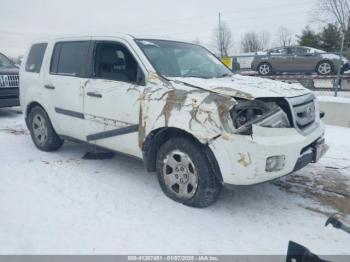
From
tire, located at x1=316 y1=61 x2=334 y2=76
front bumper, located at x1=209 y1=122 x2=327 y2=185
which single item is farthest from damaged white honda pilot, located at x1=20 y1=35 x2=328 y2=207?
tire, located at x1=316 y1=61 x2=334 y2=76

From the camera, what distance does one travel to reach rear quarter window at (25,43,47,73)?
209 inches

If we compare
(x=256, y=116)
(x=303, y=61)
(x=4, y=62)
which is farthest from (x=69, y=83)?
(x=303, y=61)

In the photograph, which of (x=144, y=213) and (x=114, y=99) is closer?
(x=144, y=213)

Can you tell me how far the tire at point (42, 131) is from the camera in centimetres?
525

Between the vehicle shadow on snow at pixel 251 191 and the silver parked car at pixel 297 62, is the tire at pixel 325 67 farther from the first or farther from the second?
the vehicle shadow on snow at pixel 251 191

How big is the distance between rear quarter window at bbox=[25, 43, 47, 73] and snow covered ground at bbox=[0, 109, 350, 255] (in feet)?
5.10

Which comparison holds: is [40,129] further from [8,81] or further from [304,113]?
[304,113]

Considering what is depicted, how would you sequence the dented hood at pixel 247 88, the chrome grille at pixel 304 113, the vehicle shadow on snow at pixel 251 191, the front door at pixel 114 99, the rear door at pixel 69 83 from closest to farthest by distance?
the dented hood at pixel 247 88 → the chrome grille at pixel 304 113 → the vehicle shadow on snow at pixel 251 191 → the front door at pixel 114 99 → the rear door at pixel 69 83

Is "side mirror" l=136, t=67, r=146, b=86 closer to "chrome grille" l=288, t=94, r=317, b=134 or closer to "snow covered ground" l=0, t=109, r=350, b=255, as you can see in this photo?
"snow covered ground" l=0, t=109, r=350, b=255

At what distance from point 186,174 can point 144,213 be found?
60 centimetres

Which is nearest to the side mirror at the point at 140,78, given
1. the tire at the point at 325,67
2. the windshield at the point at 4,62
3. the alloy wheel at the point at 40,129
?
the alloy wheel at the point at 40,129

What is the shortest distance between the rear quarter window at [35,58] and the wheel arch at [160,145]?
8.74ft

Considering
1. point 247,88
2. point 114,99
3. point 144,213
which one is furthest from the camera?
point 114,99

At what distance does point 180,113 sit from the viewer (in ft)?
11.0
